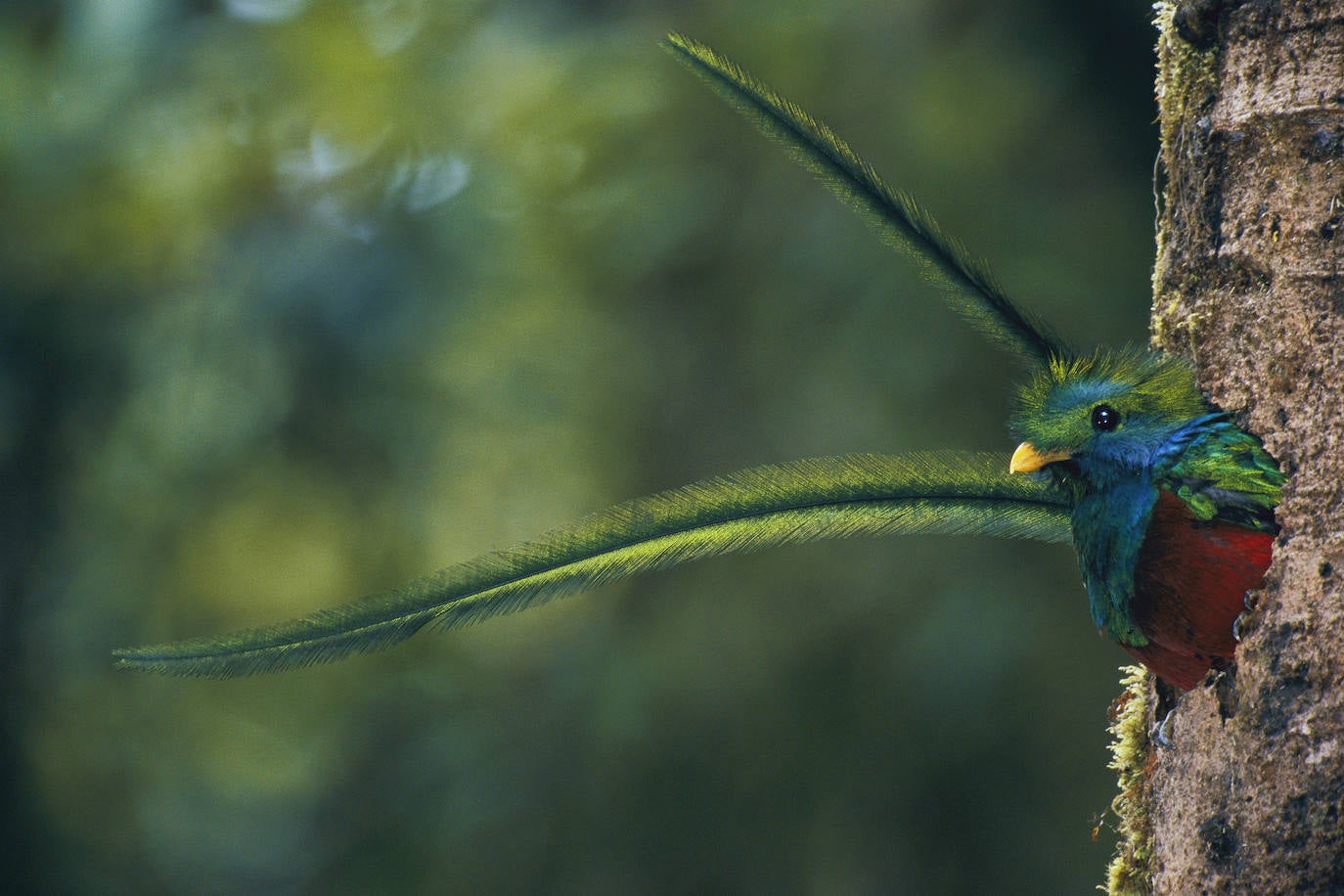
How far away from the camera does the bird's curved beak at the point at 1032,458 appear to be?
902 millimetres

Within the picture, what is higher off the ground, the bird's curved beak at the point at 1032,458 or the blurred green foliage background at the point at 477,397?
the blurred green foliage background at the point at 477,397

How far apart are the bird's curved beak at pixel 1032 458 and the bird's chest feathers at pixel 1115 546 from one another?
0.14 feet

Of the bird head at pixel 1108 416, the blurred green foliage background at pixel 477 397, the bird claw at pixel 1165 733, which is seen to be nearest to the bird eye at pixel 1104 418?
the bird head at pixel 1108 416

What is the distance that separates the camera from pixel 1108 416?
900 mm

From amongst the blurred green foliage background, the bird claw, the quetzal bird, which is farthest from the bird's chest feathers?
the blurred green foliage background

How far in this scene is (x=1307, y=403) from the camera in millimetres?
826

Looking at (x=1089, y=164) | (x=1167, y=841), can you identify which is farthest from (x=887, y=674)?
(x=1167, y=841)

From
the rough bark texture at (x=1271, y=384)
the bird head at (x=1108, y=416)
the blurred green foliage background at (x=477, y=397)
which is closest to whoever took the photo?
the rough bark texture at (x=1271, y=384)

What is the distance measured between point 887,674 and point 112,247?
229 cm

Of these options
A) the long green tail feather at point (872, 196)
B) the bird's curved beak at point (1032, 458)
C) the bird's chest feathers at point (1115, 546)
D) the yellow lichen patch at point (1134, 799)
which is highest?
the long green tail feather at point (872, 196)

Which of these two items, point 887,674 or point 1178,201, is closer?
point 1178,201

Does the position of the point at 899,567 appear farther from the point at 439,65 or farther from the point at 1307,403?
the point at 439,65

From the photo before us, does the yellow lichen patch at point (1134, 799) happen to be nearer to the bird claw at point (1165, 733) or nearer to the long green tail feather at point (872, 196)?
the bird claw at point (1165, 733)

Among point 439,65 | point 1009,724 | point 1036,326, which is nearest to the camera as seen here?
point 1036,326
